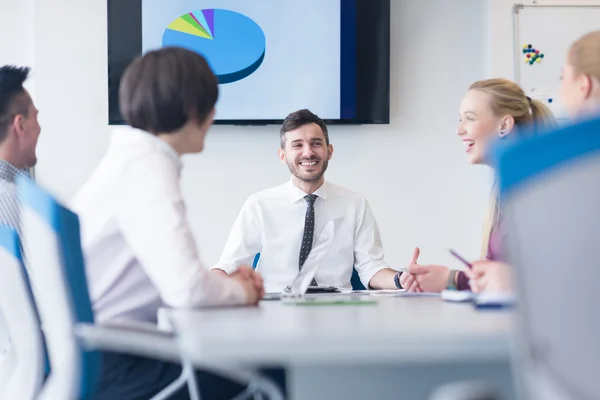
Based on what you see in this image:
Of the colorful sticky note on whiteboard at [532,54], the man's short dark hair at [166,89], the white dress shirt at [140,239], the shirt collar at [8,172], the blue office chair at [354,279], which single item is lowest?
the blue office chair at [354,279]

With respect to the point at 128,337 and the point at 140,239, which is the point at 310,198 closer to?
the point at 140,239

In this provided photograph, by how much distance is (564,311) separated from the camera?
0.83 m

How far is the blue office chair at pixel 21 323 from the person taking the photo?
191 cm

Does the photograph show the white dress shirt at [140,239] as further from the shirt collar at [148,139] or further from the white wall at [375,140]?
the white wall at [375,140]

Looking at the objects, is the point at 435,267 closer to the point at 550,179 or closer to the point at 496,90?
the point at 496,90

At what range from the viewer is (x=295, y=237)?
360 cm

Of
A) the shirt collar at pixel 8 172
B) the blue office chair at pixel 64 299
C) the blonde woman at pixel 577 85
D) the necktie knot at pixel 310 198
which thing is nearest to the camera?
the blue office chair at pixel 64 299

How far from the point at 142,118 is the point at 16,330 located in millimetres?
596

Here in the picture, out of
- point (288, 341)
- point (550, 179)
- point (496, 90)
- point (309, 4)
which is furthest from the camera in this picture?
point (309, 4)

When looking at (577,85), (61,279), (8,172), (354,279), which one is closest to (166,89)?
(61,279)

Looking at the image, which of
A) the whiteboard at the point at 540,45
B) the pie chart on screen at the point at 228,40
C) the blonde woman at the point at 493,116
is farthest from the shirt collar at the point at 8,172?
the whiteboard at the point at 540,45

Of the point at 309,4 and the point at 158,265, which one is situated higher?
the point at 309,4

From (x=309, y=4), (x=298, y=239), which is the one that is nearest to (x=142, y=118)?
(x=298, y=239)

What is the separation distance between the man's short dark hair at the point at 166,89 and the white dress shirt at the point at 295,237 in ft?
5.42
